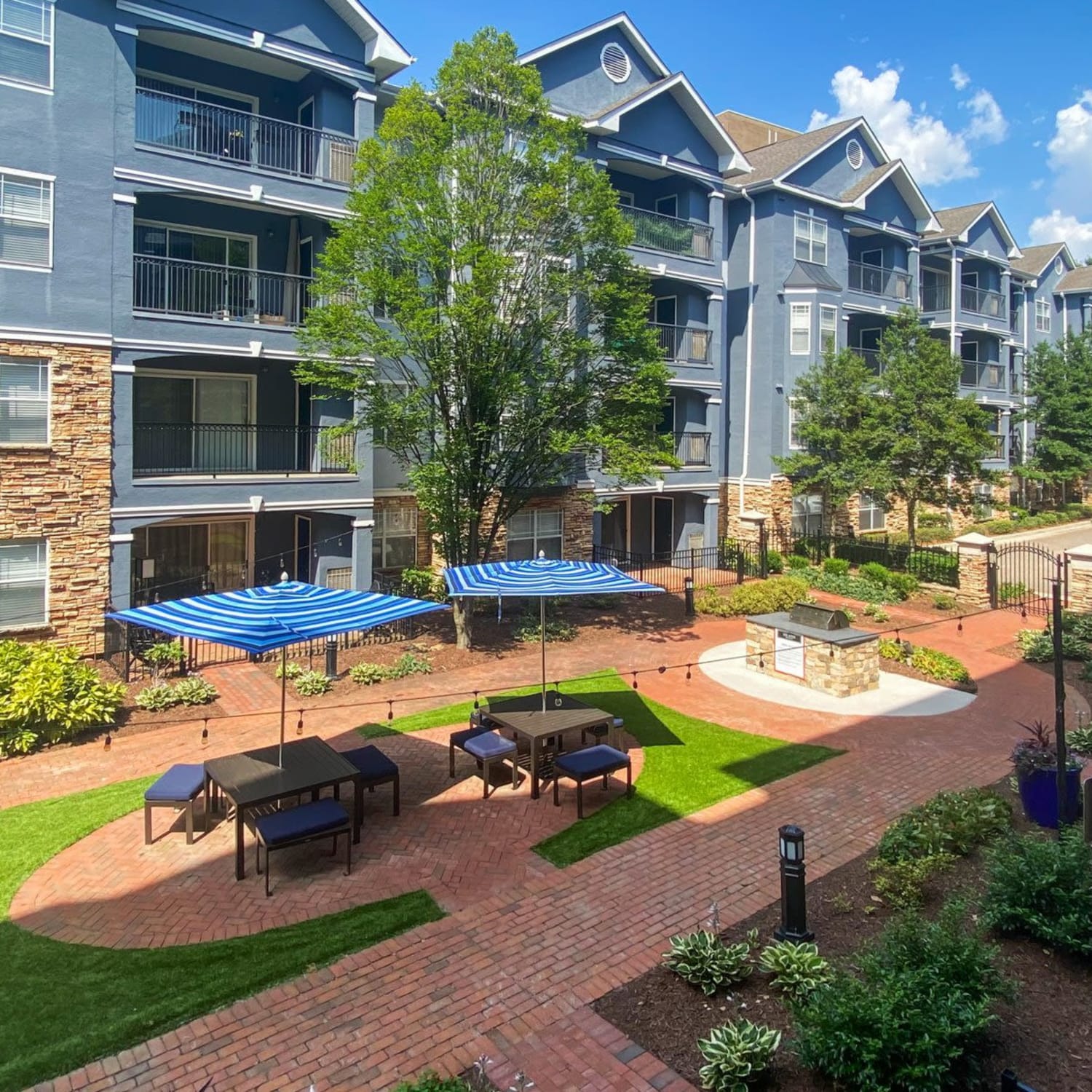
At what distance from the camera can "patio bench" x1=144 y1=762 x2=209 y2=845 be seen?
9.85 meters

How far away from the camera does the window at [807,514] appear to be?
109ft

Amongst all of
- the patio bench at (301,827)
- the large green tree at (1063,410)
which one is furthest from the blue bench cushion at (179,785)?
the large green tree at (1063,410)

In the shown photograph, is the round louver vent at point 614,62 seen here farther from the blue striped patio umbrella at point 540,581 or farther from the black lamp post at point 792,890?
the black lamp post at point 792,890

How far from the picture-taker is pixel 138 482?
18.6 m

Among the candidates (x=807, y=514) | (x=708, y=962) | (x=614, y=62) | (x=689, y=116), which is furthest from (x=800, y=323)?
(x=708, y=962)

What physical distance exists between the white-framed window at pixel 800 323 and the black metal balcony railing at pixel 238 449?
61.0 feet

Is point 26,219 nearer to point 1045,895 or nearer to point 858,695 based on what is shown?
point 858,695

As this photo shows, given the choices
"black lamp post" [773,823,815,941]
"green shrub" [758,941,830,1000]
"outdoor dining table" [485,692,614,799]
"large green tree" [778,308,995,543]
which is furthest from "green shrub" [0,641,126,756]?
"large green tree" [778,308,995,543]

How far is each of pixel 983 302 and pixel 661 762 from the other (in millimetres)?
38728

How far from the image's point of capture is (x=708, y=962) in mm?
7277

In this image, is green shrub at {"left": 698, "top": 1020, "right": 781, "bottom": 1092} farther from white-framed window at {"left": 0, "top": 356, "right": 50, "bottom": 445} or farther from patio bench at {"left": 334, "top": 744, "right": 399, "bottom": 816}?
white-framed window at {"left": 0, "top": 356, "right": 50, "bottom": 445}

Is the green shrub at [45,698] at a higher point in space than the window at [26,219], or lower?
lower

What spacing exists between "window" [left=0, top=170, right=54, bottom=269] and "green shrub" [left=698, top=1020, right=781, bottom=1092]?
18838 mm

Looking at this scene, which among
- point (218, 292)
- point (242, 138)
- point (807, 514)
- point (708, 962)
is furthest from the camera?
point (807, 514)
